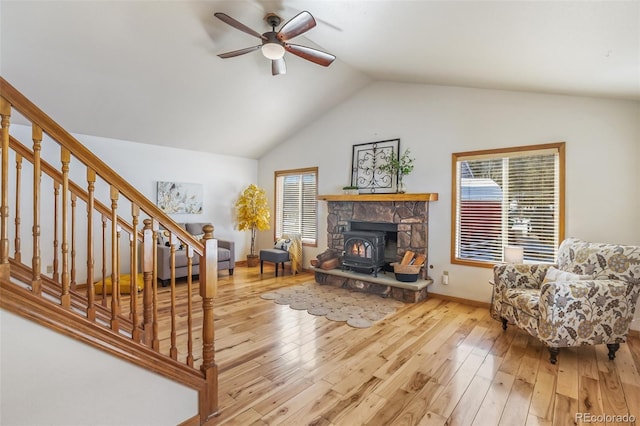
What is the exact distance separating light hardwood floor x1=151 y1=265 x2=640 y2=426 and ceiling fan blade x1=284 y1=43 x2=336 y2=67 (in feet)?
9.70

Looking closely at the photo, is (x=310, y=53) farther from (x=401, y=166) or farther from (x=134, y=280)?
(x=134, y=280)

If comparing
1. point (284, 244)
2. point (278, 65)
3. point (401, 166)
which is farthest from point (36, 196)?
point (284, 244)

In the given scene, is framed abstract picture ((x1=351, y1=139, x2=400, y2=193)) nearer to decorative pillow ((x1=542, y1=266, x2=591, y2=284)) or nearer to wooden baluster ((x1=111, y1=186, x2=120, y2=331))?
decorative pillow ((x1=542, y1=266, x2=591, y2=284))

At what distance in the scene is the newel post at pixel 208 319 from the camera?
189 centimetres

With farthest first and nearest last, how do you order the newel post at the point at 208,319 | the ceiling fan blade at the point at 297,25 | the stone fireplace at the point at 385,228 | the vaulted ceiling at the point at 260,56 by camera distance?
the stone fireplace at the point at 385,228, the ceiling fan blade at the point at 297,25, the vaulted ceiling at the point at 260,56, the newel post at the point at 208,319

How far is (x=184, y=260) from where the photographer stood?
5.01 metres

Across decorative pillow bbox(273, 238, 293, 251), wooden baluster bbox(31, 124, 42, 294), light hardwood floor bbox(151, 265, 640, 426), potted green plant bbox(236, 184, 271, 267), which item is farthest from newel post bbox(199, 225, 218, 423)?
potted green plant bbox(236, 184, 271, 267)

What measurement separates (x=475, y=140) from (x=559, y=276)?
2.11 meters

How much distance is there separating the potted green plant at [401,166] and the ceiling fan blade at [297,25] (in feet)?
8.53

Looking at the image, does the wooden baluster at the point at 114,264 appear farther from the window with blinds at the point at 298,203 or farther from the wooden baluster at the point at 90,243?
the window with blinds at the point at 298,203

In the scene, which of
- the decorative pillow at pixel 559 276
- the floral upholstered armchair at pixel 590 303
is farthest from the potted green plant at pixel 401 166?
the floral upholstered armchair at pixel 590 303

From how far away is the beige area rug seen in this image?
3.67 meters

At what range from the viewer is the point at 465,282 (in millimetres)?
4285

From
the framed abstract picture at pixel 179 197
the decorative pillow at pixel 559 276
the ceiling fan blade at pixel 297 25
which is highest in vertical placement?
the ceiling fan blade at pixel 297 25
